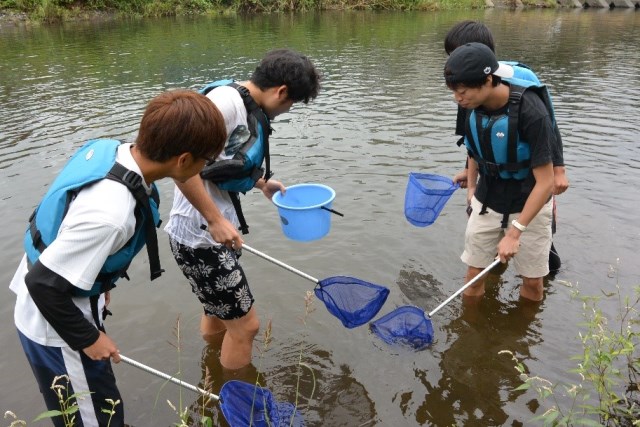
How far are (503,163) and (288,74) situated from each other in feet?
5.92

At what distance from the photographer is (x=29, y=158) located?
8.53 metres

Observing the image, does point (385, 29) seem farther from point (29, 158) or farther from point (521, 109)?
point (521, 109)

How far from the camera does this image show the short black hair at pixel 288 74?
3.08 metres

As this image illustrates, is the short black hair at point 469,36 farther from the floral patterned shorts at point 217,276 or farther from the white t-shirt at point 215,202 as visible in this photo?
the floral patterned shorts at point 217,276

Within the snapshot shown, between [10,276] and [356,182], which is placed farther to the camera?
[356,182]

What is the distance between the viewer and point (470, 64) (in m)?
3.37

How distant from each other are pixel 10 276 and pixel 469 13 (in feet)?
111

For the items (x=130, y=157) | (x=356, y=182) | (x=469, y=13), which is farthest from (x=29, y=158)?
(x=469, y=13)

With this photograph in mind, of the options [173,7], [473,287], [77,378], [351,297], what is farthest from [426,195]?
[173,7]

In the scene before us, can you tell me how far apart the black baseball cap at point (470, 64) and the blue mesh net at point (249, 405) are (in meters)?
2.36

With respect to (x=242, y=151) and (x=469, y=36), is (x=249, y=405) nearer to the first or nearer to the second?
(x=242, y=151)

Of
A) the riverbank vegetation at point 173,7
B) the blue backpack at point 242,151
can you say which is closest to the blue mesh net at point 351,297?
the blue backpack at point 242,151

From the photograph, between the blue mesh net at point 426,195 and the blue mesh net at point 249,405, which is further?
the blue mesh net at point 426,195

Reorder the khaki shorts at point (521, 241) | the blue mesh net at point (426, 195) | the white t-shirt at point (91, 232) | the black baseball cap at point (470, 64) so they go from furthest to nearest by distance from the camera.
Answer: the blue mesh net at point (426, 195) → the khaki shorts at point (521, 241) → the black baseball cap at point (470, 64) → the white t-shirt at point (91, 232)
